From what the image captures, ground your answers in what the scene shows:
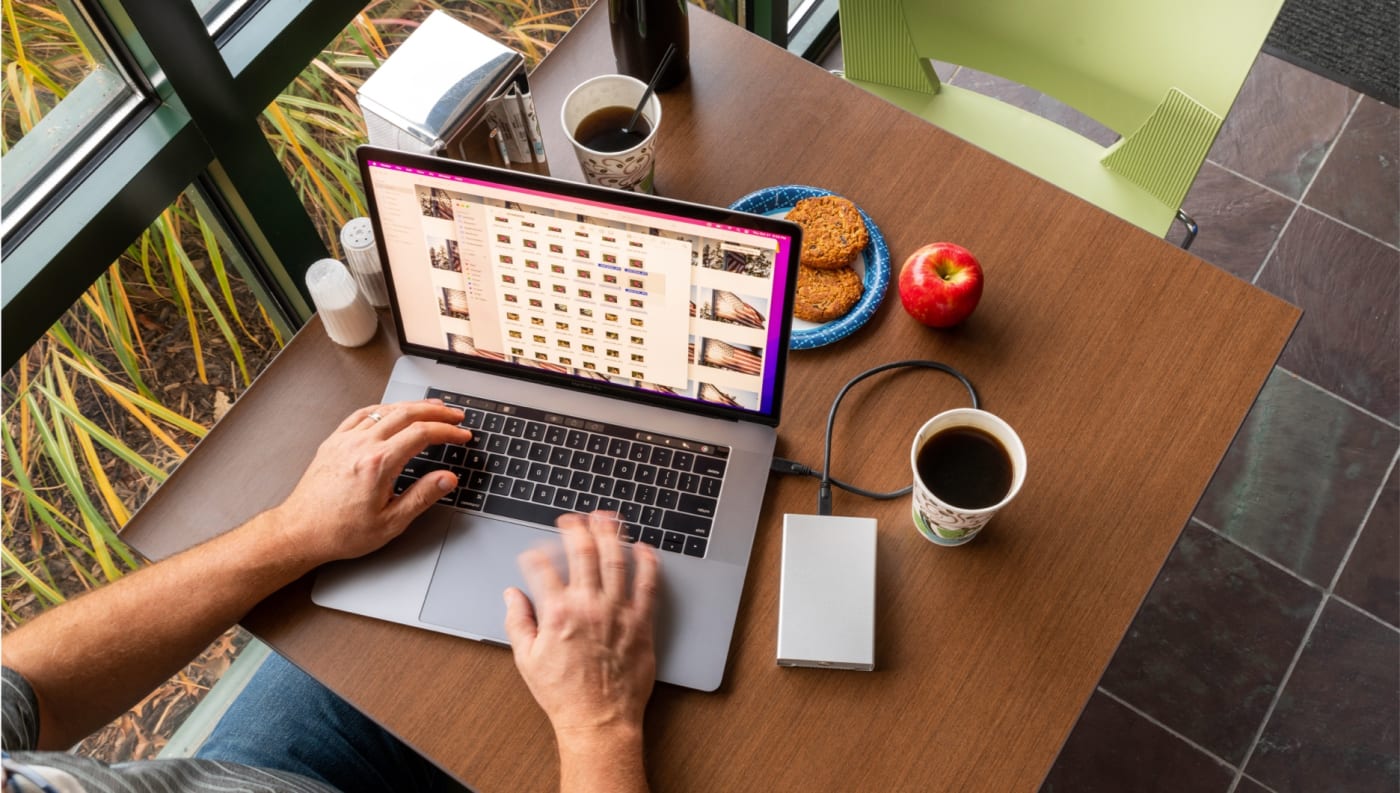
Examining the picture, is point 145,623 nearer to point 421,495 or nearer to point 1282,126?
point 421,495

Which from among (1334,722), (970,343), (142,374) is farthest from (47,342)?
(1334,722)

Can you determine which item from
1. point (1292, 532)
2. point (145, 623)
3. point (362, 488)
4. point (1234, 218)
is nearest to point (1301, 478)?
point (1292, 532)

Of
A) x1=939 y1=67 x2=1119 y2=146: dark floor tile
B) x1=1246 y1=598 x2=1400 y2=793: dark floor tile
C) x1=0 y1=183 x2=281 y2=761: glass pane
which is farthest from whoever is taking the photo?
x1=939 y1=67 x2=1119 y2=146: dark floor tile

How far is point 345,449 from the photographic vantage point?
106 cm

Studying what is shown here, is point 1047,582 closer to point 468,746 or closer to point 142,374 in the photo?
point 468,746

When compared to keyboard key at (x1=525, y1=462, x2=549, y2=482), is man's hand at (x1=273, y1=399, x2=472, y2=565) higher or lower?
higher

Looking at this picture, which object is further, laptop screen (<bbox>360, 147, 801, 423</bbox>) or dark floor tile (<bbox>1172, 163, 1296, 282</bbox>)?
dark floor tile (<bbox>1172, 163, 1296, 282</bbox>)

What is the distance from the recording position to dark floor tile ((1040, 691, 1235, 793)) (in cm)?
178

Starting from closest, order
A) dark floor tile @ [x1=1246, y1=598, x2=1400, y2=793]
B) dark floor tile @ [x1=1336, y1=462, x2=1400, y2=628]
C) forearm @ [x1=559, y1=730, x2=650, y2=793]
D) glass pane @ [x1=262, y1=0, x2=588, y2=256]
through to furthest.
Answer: forearm @ [x1=559, y1=730, x2=650, y2=793], glass pane @ [x1=262, y1=0, x2=588, y2=256], dark floor tile @ [x1=1246, y1=598, x2=1400, y2=793], dark floor tile @ [x1=1336, y1=462, x2=1400, y2=628]

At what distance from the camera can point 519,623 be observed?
1012 millimetres

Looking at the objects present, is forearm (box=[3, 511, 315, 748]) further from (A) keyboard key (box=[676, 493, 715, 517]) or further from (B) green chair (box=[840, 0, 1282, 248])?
(B) green chair (box=[840, 0, 1282, 248])

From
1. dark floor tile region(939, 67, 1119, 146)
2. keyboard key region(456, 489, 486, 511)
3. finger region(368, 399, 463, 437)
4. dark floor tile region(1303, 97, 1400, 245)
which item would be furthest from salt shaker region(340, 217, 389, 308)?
dark floor tile region(1303, 97, 1400, 245)

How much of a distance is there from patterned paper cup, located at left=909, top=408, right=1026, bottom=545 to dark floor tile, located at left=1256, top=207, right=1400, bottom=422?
1.39 metres

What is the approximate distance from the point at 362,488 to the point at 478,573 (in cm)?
14
